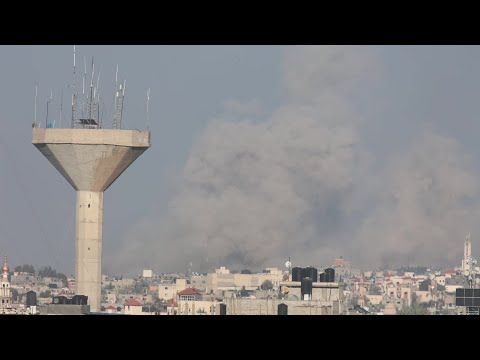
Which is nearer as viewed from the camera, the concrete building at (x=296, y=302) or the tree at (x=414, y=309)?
the concrete building at (x=296, y=302)

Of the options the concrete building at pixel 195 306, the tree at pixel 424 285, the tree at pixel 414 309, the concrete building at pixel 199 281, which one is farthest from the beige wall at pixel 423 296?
the concrete building at pixel 195 306

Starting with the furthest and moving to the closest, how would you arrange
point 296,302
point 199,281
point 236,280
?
1. point 199,281
2. point 236,280
3. point 296,302

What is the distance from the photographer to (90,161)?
296 ft

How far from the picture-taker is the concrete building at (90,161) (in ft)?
295

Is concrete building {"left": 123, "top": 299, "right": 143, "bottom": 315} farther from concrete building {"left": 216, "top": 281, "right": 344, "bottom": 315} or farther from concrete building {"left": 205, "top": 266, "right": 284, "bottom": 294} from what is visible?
concrete building {"left": 205, "top": 266, "right": 284, "bottom": 294}

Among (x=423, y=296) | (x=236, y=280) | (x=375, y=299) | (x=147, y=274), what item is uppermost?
(x=147, y=274)

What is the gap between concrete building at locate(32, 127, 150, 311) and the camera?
3538 inches

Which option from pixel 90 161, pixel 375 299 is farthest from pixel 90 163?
pixel 375 299

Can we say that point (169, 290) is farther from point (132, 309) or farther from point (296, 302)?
point (296, 302)

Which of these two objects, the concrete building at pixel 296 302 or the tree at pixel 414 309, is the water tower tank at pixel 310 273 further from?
the tree at pixel 414 309
